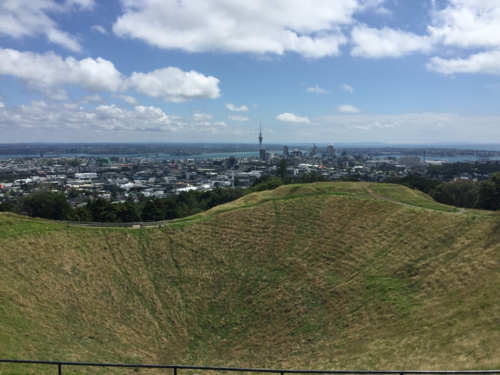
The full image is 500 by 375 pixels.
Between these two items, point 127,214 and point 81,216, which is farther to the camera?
point 127,214

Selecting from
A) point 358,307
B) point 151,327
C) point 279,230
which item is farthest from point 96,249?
point 358,307

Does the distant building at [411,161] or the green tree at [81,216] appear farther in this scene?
the distant building at [411,161]

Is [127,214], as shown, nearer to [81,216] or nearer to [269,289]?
[81,216]

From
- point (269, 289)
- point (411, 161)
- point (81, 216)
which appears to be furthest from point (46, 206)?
point (411, 161)

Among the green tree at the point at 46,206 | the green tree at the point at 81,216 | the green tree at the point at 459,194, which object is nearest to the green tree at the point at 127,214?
the green tree at the point at 81,216

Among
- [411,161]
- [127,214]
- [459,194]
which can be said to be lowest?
[127,214]

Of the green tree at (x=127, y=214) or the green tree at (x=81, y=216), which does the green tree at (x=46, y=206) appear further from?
the green tree at (x=127, y=214)

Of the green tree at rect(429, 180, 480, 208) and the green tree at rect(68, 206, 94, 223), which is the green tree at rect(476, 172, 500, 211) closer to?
the green tree at rect(429, 180, 480, 208)

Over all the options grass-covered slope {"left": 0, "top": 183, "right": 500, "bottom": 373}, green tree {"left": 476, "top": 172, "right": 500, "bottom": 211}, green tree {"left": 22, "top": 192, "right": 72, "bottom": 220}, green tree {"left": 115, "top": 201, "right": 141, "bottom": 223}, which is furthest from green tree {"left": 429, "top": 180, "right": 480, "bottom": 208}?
green tree {"left": 22, "top": 192, "right": 72, "bottom": 220}

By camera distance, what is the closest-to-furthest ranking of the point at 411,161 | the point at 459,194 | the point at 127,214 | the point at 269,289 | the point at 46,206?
the point at 269,289 → the point at 127,214 → the point at 46,206 → the point at 459,194 → the point at 411,161

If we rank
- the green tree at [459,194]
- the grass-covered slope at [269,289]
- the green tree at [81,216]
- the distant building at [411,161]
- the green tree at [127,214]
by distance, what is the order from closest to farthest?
the grass-covered slope at [269,289], the green tree at [81,216], the green tree at [127,214], the green tree at [459,194], the distant building at [411,161]
